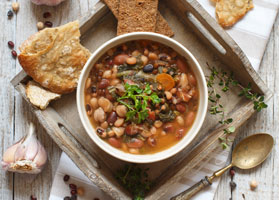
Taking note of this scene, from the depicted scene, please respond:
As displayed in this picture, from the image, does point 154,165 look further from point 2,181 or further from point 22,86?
point 2,181

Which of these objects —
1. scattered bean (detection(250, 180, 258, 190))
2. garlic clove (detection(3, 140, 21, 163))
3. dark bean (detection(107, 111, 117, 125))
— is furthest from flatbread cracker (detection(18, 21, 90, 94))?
scattered bean (detection(250, 180, 258, 190))

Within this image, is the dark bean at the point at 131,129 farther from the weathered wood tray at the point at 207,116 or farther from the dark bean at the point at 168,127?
the weathered wood tray at the point at 207,116

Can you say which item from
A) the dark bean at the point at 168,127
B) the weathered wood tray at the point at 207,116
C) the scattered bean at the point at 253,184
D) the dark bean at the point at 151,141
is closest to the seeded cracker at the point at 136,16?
the weathered wood tray at the point at 207,116

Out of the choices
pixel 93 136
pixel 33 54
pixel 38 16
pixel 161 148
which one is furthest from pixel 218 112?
pixel 38 16

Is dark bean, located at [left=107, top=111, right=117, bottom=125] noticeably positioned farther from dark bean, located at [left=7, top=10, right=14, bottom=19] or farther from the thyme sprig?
dark bean, located at [left=7, top=10, right=14, bottom=19]

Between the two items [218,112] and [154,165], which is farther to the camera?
[154,165]
